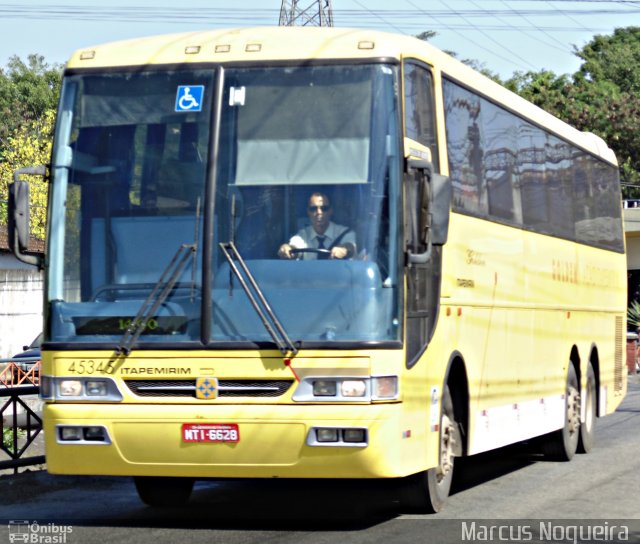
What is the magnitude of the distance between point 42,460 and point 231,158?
539 cm

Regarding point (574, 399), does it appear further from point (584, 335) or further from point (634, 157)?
point (634, 157)

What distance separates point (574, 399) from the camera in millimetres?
16031

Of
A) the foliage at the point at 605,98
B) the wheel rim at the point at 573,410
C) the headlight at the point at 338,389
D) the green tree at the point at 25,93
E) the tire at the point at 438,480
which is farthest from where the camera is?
the green tree at the point at 25,93

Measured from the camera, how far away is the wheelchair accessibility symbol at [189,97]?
1002 centimetres

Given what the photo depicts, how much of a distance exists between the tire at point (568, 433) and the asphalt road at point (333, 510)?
1.65 ft

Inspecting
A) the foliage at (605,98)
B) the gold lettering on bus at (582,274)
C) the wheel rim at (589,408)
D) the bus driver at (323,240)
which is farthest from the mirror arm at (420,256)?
the foliage at (605,98)

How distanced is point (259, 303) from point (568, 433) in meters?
7.09

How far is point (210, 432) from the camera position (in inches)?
376

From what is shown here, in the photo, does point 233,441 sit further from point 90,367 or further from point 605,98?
point 605,98

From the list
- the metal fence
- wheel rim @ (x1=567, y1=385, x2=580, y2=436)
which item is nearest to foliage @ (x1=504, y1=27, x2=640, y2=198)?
the metal fence

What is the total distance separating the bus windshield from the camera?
31.5 feet

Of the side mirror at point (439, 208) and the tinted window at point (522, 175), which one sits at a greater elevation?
the tinted window at point (522, 175)

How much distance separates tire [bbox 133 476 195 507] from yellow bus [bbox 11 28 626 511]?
5.06 ft

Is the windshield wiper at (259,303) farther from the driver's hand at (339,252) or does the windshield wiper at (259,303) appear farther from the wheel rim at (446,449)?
the wheel rim at (446,449)
